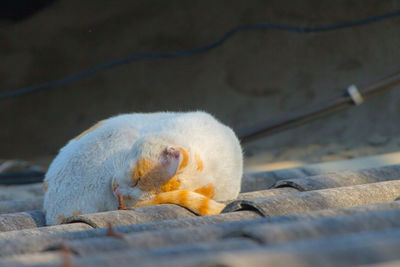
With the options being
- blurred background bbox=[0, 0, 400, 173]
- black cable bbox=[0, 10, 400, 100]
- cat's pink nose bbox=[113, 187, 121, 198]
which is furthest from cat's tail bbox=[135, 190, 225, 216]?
black cable bbox=[0, 10, 400, 100]

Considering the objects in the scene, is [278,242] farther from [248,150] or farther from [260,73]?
[260,73]

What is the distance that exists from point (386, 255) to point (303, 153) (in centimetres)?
491

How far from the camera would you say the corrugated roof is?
1078mm

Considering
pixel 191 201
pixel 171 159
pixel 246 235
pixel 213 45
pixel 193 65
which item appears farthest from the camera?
pixel 193 65

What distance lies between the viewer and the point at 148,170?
2369 mm

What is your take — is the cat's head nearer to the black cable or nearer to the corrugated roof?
the corrugated roof

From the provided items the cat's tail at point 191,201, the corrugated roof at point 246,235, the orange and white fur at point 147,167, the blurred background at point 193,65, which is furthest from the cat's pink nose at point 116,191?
the blurred background at point 193,65

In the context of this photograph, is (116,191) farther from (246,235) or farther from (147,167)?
(246,235)

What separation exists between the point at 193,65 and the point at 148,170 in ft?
16.5

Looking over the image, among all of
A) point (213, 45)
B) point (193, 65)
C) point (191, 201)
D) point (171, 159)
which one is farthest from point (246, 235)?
point (193, 65)

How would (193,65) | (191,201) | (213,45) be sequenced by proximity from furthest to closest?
(193,65) < (213,45) < (191,201)

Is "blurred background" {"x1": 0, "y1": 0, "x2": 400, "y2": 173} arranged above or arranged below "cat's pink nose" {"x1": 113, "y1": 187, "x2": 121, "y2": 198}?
above

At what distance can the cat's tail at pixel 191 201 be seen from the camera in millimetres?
2205

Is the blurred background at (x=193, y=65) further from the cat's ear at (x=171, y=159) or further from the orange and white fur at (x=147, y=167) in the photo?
the cat's ear at (x=171, y=159)
